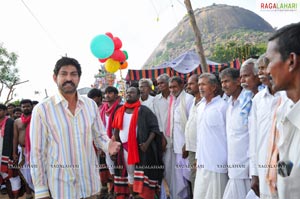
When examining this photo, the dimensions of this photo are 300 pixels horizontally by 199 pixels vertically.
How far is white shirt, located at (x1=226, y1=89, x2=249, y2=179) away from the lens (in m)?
3.60

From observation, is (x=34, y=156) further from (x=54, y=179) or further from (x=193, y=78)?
(x=193, y=78)

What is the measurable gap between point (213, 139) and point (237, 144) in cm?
49

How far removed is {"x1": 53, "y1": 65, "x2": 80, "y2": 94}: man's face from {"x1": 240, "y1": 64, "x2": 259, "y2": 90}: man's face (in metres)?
1.79

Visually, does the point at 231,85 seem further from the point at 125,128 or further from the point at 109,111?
the point at 109,111

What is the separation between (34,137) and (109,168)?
3.48 m

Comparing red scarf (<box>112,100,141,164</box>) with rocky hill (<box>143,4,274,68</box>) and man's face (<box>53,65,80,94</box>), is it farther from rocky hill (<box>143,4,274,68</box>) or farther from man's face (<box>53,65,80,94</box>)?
rocky hill (<box>143,4,274,68</box>)

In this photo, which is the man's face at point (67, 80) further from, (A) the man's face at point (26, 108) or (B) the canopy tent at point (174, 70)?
(B) the canopy tent at point (174, 70)

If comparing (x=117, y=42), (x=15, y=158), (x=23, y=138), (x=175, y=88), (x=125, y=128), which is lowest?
(x=15, y=158)

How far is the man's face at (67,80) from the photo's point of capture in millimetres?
2941

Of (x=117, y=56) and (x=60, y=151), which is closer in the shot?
(x=60, y=151)

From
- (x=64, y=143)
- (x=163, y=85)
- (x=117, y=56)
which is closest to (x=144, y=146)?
(x=163, y=85)

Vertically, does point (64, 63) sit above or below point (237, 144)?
above

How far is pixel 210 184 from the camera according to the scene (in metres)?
4.05

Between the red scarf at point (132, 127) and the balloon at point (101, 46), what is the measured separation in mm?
3387
